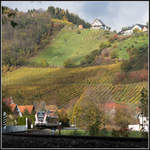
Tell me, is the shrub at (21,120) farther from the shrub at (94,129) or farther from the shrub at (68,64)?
the shrub at (68,64)

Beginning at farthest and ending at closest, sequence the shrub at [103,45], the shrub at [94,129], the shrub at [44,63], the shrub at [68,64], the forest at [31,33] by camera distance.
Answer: the shrub at [103,45] → the forest at [31,33] → the shrub at [68,64] → the shrub at [44,63] → the shrub at [94,129]

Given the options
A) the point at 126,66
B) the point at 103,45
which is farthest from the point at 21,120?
the point at 103,45

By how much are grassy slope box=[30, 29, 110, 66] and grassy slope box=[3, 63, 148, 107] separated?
2.50 meters

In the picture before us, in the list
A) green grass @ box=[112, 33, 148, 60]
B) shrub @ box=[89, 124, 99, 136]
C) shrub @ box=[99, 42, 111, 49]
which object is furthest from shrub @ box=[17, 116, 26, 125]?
shrub @ box=[99, 42, 111, 49]

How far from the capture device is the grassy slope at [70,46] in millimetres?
42656

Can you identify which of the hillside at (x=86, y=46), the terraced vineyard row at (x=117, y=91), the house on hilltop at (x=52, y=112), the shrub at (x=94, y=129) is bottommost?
the house on hilltop at (x=52, y=112)

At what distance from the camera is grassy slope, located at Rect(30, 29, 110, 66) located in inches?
1679

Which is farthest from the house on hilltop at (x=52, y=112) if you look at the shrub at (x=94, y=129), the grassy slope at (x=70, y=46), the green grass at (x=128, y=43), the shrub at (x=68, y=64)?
the green grass at (x=128, y=43)

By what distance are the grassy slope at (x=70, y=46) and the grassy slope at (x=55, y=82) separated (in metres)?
2.50

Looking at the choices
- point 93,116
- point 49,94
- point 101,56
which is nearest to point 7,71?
point 49,94

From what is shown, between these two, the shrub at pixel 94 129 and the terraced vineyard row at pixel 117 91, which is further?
the terraced vineyard row at pixel 117 91

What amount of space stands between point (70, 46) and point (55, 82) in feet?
32.8

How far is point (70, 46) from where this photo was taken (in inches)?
1854

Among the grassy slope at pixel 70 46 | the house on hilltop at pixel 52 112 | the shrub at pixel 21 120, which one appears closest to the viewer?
the shrub at pixel 21 120
